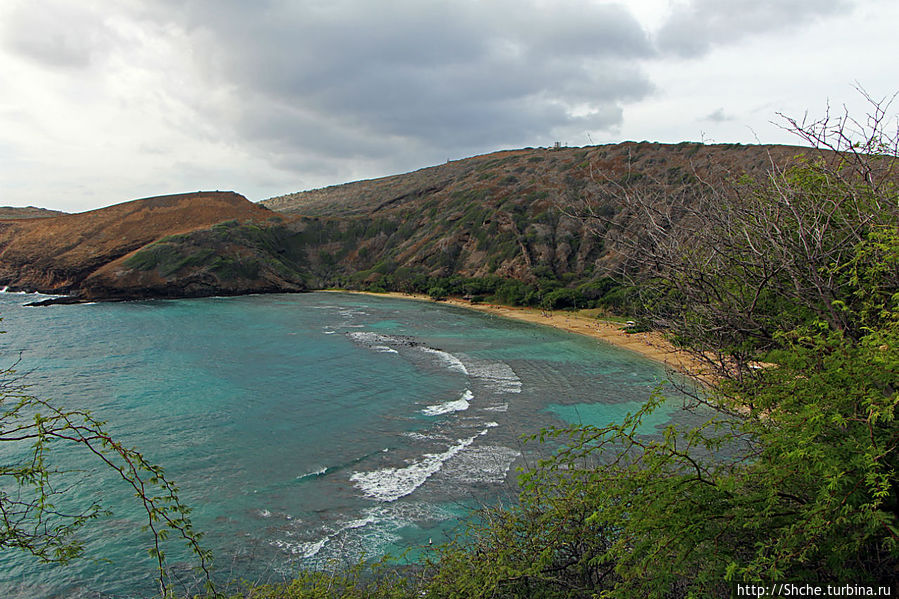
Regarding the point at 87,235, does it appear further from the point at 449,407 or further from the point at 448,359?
the point at 449,407

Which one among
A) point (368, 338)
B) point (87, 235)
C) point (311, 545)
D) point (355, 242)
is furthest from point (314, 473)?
point (87, 235)

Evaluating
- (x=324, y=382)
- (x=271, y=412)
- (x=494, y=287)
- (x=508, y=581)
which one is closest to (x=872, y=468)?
(x=508, y=581)

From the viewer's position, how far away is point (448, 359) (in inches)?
1328

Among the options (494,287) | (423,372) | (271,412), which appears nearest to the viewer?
(271,412)

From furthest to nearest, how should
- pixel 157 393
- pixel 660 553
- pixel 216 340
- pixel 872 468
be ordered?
pixel 216 340 → pixel 157 393 → pixel 660 553 → pixel 872 468

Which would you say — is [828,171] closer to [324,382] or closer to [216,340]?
[324,382]

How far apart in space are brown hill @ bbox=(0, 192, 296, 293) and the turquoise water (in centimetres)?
3104

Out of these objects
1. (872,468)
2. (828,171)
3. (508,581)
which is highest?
(828,171)

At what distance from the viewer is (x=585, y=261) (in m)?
67.5

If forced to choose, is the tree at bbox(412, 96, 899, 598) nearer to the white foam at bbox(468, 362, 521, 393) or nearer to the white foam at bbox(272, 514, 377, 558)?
the white foam at bbox(272, 514, 377, 558)

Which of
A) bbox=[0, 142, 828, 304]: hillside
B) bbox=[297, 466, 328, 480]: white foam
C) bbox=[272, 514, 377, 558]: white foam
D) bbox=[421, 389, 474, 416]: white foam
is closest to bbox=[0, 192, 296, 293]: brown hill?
bbox=[0, 142, 828, 304]: hillside

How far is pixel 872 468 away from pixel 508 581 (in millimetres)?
4782

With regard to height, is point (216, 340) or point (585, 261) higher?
point (585, 261)

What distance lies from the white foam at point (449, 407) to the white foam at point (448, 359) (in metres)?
6.11
